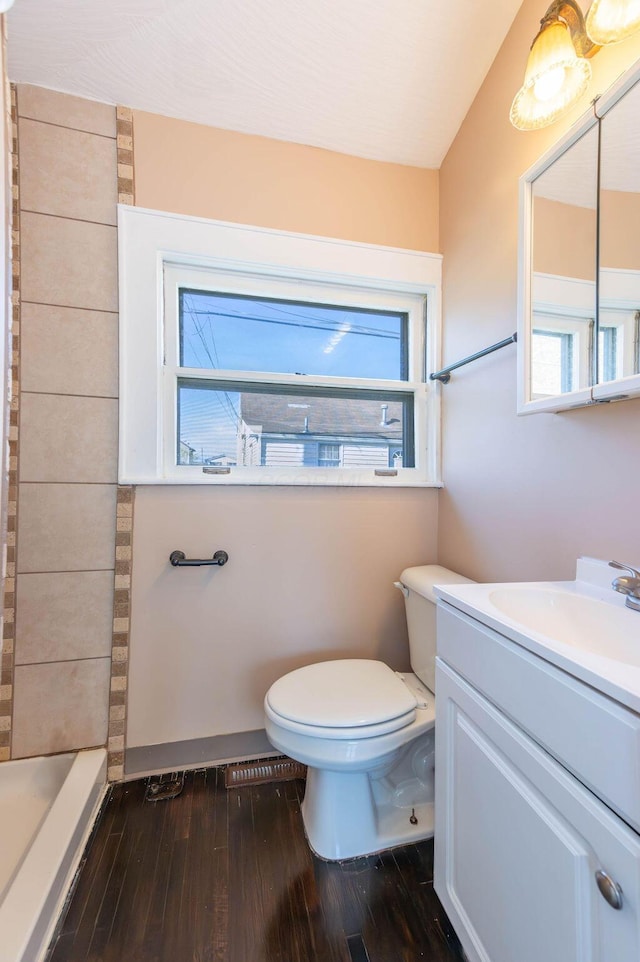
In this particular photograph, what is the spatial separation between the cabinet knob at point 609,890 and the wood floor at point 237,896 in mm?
678

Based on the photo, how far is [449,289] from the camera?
5.14 ft

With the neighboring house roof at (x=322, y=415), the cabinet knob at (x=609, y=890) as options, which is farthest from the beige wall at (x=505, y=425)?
the cabinet knob at (x=609, y=890)

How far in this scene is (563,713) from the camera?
57 centimetres

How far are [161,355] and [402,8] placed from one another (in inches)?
52.0

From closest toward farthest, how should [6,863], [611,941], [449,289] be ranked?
[611,941] < [6,863] < [449,289]

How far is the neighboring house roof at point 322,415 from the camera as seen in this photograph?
1544 millimetres

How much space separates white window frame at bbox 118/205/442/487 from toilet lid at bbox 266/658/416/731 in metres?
0.68

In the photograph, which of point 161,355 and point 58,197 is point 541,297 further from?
point 58,197

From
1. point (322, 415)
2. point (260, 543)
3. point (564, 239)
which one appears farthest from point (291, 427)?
point (564, 239)

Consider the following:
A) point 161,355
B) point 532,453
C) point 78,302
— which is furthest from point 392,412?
point 78,302

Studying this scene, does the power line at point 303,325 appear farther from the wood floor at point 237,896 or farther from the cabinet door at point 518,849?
the wood floor at point 237,896

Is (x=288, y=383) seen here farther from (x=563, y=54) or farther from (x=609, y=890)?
(x=609, y=890)

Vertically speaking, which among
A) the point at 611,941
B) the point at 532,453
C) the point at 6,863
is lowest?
A: the point at 6,863

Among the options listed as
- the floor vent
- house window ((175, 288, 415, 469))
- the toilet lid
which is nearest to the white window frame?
house window ((175, 288, 415, 469))
